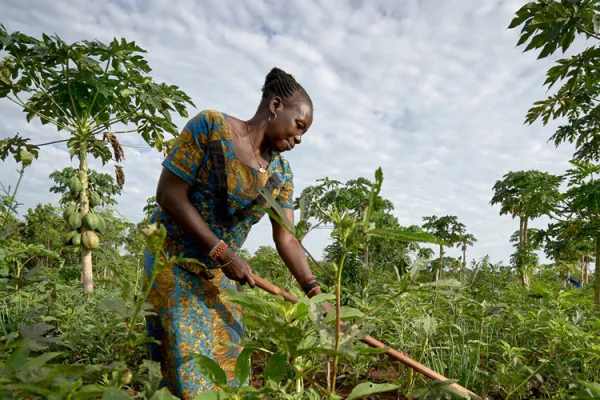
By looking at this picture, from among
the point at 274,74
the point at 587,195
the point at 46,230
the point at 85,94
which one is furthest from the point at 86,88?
the point at 46,230

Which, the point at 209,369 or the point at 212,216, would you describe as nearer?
the point at 209,369

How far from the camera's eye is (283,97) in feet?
5.74

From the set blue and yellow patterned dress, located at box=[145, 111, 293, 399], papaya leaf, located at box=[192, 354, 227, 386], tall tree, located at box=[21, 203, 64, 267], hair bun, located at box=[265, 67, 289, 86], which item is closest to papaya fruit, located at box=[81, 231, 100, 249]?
blue and yellow patterned dress, located at box=[145, 111, 293, 399]

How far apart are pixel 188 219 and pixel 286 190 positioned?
623 mm

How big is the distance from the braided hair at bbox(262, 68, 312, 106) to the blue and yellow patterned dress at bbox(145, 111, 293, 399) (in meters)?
0.29

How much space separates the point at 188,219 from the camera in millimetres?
1468

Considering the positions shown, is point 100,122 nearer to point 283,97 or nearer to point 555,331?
point 283,97

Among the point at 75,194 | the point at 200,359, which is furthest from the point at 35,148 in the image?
the point at 200,359

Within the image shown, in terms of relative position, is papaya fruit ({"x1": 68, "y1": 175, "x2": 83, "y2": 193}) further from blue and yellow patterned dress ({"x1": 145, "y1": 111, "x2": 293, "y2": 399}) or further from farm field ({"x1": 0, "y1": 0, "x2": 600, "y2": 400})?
blue and yellow patterned dress ({"x1": 145, "y1": 111, "x2": 293, "y2": 399})

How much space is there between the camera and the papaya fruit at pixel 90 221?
14.9ft

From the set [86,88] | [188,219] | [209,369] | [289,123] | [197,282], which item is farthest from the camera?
[86,88]

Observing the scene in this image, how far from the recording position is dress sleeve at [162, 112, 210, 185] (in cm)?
154

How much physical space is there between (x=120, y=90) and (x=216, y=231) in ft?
11.3

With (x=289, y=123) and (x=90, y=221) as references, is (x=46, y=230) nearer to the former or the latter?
(x=90, y=221)
